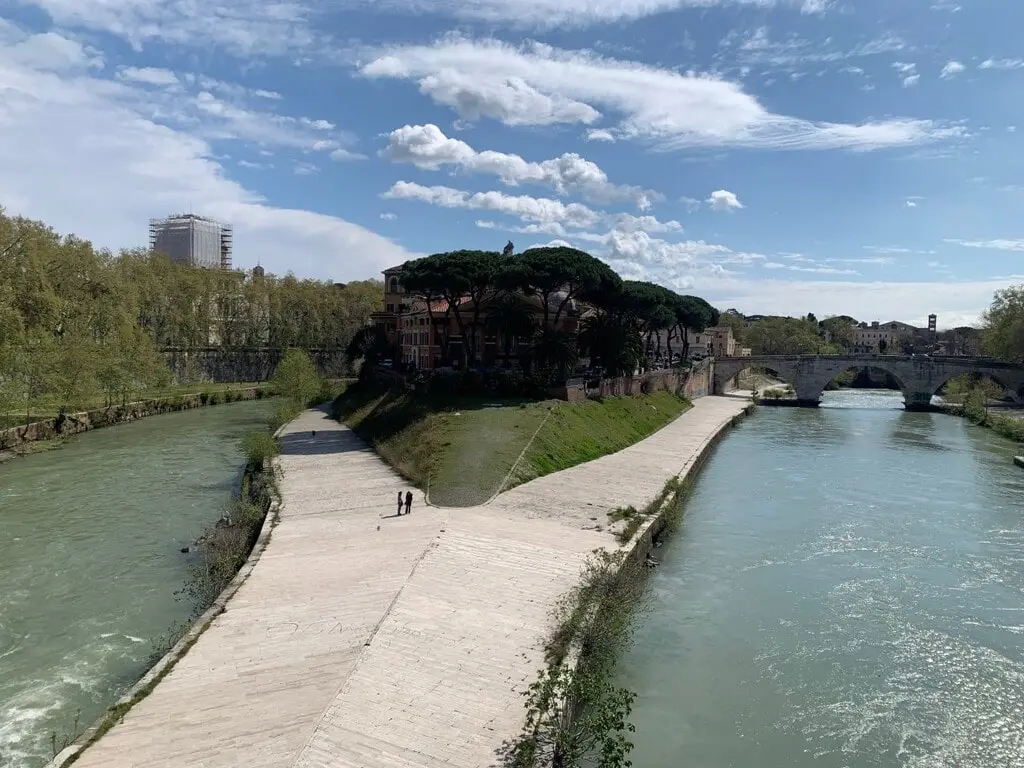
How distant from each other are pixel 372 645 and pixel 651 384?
47699 mm

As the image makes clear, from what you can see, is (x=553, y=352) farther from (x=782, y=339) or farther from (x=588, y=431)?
(x=782, y=339)

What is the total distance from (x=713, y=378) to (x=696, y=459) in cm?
4950

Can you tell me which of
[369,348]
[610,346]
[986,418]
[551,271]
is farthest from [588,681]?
[986,418]

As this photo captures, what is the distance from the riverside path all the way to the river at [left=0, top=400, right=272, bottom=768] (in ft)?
7.53

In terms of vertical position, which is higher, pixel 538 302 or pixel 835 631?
pixel 538 302

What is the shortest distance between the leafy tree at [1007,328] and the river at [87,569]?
71.2m

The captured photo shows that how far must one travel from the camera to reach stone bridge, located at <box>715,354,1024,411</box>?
→ 69.8 meters

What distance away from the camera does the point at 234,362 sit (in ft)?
275

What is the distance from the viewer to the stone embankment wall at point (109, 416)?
3853 cm

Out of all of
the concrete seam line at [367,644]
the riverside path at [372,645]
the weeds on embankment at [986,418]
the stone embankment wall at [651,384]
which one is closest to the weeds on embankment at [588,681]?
the riverside path at [372,645]

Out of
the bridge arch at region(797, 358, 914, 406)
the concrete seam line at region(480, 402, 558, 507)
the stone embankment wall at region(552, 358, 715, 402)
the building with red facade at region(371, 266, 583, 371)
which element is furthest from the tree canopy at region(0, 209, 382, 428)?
the bridge arch at region(797, 358, 914, 406)

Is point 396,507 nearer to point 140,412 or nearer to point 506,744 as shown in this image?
point 506,744

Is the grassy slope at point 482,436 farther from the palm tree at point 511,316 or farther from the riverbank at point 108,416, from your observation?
the riverbank at point 108,416

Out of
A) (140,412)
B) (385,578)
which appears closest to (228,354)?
(140,412)
